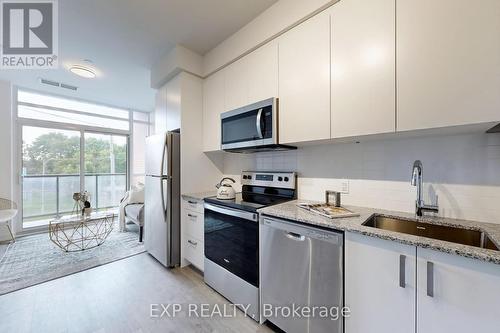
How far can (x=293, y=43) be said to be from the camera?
1679mm

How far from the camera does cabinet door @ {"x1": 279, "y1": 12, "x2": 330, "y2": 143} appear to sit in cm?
149

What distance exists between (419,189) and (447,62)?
719 millimetres

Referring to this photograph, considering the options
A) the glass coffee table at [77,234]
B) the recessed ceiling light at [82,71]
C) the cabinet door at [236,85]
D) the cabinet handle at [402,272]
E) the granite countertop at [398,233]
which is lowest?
the glass coffee table at [77,234]

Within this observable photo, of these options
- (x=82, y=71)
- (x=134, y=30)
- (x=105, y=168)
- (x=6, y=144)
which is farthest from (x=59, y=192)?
(x=134, y=30)

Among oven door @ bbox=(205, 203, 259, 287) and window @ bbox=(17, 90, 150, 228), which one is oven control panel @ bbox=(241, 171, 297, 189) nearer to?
oven door @ bbox=(205, 203, 259, 287)

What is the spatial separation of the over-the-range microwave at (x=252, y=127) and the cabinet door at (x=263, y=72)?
4.7 inches

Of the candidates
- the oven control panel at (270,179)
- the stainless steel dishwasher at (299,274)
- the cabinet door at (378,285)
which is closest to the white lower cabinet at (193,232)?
the oven control panel at (270,179)

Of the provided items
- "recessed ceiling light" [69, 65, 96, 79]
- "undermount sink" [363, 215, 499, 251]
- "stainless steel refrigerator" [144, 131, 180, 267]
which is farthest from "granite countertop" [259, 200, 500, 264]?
"recessed ceiling light" [69, 65, 96, 79]

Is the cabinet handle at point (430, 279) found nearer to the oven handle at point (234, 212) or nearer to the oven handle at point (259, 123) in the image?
the oven handle at point (234, 212)

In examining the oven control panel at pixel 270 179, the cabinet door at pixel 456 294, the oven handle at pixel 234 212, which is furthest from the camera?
the oven control panel at pixel 270 179

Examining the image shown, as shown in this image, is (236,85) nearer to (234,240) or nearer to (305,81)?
(305,81)

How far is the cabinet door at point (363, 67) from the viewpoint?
1207 mm

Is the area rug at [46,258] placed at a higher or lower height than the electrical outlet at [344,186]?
lower

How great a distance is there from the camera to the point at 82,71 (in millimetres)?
2889
